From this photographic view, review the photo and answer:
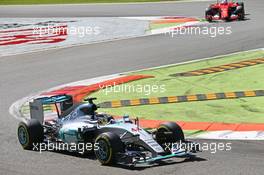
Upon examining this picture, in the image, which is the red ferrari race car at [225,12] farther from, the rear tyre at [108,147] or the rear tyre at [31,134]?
the rear tyre at [108,147]

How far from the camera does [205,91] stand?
62.8ft

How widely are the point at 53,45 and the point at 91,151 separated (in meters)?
18.2

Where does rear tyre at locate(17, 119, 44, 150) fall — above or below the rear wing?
below

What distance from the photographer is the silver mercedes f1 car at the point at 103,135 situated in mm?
12117

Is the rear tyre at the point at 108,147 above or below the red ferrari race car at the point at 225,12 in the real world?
above

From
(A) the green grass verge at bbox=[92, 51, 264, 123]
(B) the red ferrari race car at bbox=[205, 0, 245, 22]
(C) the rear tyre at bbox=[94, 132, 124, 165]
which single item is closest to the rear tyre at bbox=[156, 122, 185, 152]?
(C) the rear tyre at bbox=[94, 132, 124, 165]

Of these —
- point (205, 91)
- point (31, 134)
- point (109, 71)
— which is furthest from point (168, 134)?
point (109, 71)

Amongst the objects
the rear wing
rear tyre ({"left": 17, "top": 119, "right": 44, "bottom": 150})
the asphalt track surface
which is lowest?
the asphalt track surface

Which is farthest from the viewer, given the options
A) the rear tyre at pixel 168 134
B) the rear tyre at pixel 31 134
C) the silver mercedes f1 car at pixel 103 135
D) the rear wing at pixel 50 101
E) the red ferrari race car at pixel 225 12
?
the red ferrari race car at pixel 225 12

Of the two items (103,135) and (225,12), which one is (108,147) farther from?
(225,12)

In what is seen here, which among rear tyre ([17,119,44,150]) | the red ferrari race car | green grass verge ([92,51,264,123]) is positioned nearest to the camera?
rear tyre ([17,119,44,150])

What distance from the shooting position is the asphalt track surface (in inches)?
474

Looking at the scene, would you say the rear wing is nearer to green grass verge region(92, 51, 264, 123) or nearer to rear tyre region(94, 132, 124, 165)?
rear tyre region(94, 132, 124, 165)

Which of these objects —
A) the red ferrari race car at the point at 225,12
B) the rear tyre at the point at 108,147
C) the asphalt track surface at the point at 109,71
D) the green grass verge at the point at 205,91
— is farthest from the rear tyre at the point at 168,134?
the red ferrari race car at the point at 225,12
